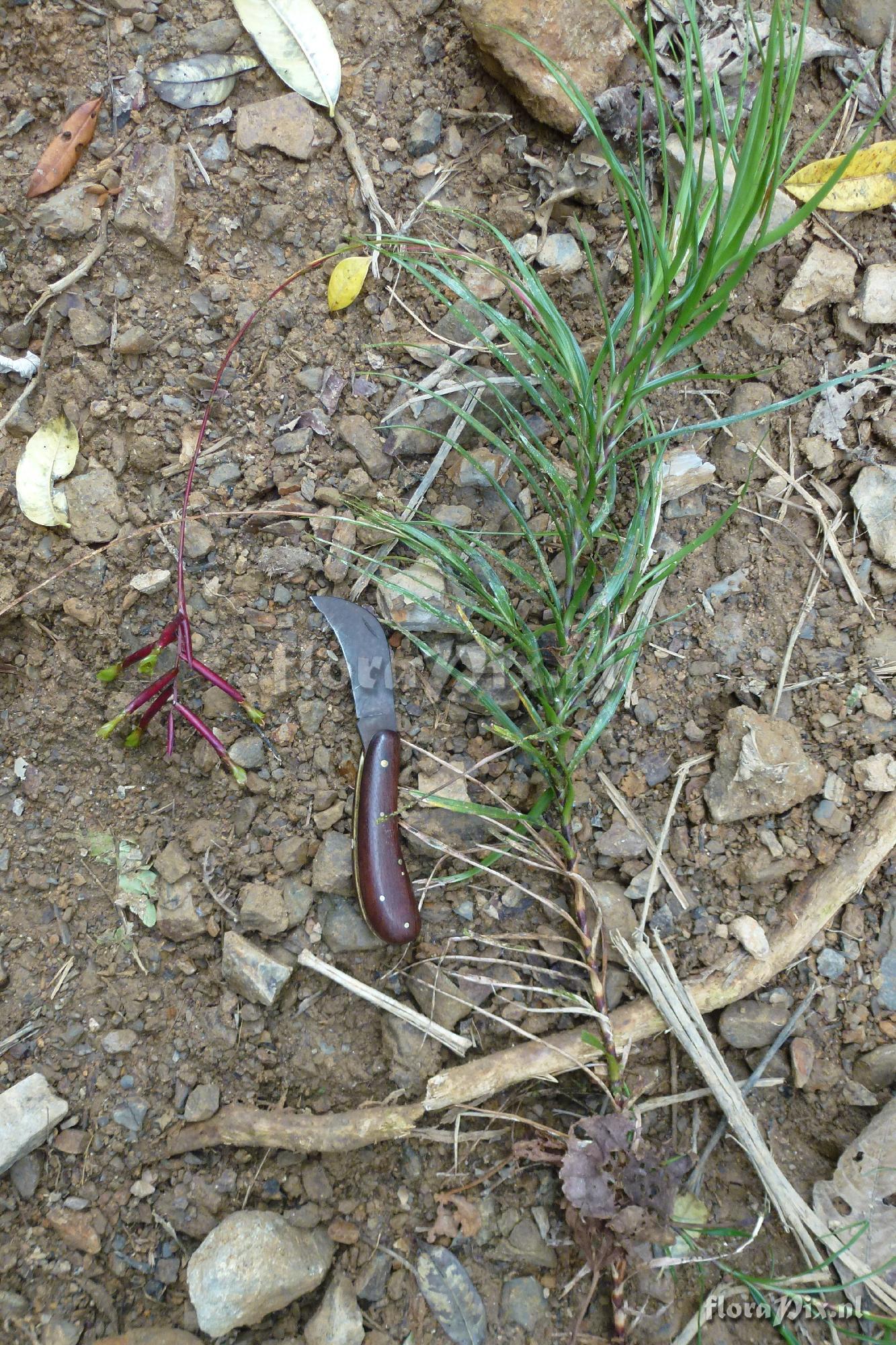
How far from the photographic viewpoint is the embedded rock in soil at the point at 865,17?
7.47 ft

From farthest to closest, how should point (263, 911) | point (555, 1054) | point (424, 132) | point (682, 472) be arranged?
1. point (424, 132)
2. point (682, 472)
3. point (263, 911)
4. point (555, 1054)

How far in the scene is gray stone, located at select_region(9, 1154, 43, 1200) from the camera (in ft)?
6.50

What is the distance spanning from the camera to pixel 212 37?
223 cm

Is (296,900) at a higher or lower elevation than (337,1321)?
higher

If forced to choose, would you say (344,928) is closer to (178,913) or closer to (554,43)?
(178,913)

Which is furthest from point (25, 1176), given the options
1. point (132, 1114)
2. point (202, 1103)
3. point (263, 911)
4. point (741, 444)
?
point (741, 444)

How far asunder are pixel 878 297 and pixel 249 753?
1.92 m

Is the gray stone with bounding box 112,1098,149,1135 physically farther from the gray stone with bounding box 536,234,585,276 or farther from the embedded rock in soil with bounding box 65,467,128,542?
the gray stone with bounding box 536,234,585,276

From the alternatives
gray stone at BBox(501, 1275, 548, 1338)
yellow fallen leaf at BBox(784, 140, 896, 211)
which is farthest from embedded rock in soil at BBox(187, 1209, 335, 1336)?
yellow fallen leaf at BBox(784, 140, 896, 211)

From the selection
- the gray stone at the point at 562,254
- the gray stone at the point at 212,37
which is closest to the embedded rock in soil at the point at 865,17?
the gray stone at the point at 562,254

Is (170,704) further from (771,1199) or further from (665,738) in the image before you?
(771,1199)

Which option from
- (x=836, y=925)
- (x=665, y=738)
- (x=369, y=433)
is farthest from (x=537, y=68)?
(x=836, y=925)

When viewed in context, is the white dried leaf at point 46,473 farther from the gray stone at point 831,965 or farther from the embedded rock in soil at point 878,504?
the gray stone at point 831,965

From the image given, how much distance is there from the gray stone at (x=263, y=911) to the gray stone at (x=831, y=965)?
1.25 metres
